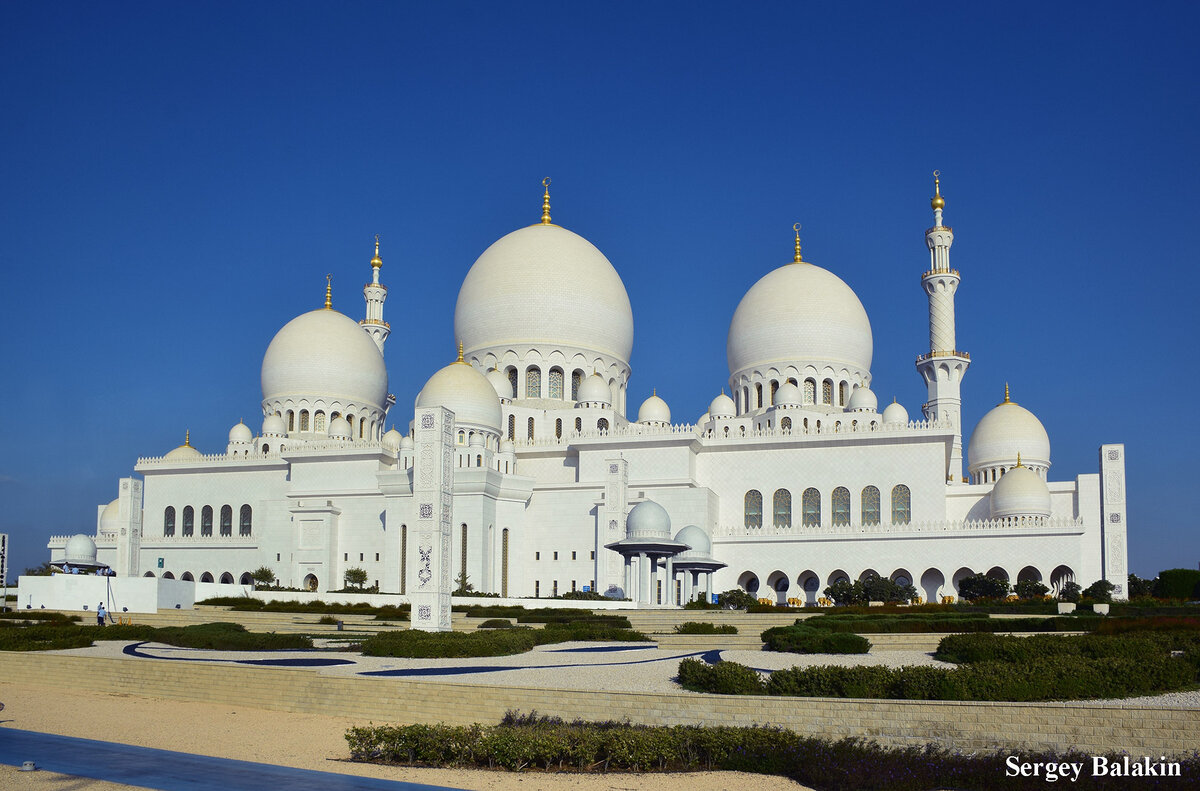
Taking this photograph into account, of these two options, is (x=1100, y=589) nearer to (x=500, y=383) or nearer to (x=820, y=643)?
(x=820, y=643)

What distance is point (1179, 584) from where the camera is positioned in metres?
36.5

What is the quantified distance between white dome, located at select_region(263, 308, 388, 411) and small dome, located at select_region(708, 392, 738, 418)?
1596 cm

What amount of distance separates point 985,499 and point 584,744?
1370 inches

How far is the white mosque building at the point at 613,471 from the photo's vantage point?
127 feet

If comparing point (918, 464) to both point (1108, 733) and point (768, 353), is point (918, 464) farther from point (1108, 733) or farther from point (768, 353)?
point (1108, 733)

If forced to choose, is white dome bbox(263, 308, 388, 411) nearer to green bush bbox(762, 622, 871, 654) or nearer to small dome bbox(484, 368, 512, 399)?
small dome bbox(484, 368, 512, 399)

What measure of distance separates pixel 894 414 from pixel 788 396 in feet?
14.3

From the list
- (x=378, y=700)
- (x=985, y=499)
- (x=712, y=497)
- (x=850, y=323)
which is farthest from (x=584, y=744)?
(x=850, y=323)

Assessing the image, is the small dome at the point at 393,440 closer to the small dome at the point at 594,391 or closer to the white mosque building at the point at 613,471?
the white mosque building at the point at 613,471

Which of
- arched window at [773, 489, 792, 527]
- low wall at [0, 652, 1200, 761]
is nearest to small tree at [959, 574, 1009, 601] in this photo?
arched window at [773, 489, 792, 527]

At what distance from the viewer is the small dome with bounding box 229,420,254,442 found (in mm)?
49219

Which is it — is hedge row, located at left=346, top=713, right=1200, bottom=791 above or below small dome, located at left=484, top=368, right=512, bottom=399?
below

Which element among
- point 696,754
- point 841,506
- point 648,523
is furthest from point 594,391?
point 696,754

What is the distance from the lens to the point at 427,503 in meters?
25.0
